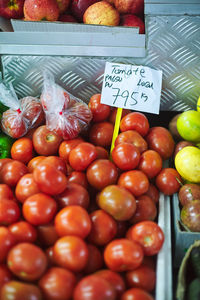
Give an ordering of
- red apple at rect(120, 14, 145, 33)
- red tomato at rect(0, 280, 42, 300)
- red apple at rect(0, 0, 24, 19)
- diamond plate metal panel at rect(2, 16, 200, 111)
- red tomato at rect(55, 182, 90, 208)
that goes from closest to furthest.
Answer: red tomato at rect(0, 280, 42, 300), red tomato at rect(55, 182, 90, 208), diamond plate metal panel at rect(2, 16, 200, 111), red apple at rect(120, 14, 145, 33), red apple at rect(0, 0, 24, 19)

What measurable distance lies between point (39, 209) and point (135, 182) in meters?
0.46

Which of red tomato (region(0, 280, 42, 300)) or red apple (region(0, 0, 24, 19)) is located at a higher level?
red apple (region(0, 0, 24, 19))

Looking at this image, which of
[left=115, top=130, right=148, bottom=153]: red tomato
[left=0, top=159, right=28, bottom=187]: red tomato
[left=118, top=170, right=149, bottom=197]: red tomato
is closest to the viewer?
[left=118, top=170, right=149, bottom=197]: red tomato

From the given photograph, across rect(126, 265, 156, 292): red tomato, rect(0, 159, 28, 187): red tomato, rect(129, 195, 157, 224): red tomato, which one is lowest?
rect(126, 265, 156, 292): red tomato

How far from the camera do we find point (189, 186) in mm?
1433

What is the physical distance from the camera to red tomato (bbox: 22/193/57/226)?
3.56ft

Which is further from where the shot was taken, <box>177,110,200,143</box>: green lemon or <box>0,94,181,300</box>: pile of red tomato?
<box>177,110,200,143</box>: green lemon

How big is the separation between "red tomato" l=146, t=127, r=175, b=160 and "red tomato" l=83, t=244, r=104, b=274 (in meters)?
0.73

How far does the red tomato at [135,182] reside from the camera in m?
1.28

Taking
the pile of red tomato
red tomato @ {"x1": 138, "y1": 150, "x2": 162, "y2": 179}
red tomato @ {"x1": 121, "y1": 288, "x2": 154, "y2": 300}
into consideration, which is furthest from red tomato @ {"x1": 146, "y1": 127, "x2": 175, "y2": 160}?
red tomato @ {"x1": 121, "y1": 288, "x2": 154, "y2": 300}

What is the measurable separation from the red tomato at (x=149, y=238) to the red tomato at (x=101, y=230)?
0.28 feet

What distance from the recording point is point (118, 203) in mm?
1140

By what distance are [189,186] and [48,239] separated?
0.77 meters

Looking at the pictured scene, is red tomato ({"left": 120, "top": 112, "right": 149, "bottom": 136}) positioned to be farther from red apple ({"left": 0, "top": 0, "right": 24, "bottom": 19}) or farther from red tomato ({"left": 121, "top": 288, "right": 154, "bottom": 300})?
red apple ({"left": 0, "top": 0, "right": 24, "bottom": 19})
